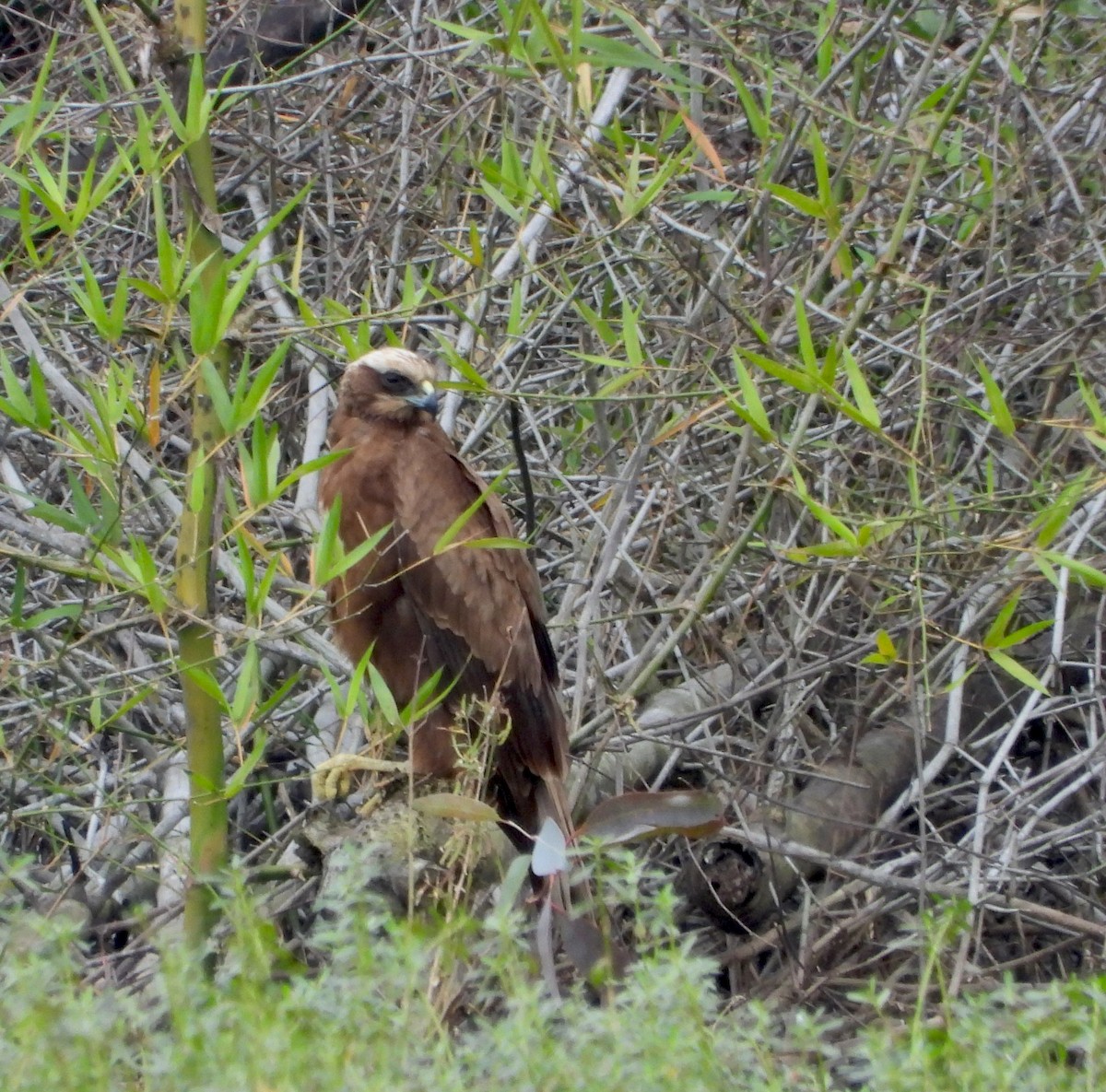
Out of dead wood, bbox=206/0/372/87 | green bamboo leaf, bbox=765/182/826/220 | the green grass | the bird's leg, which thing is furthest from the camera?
dead wood, bbox=206/0/372/87

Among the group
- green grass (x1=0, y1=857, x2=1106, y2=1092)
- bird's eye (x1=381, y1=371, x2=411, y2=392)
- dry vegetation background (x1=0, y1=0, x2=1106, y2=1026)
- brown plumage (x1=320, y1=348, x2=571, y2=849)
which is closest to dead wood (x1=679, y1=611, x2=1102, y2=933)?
dry vegetation background (x1=0, y1=0, x2=1106, y2=1026)

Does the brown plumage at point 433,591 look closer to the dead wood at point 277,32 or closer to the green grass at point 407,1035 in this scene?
the dead wood at point 277,32

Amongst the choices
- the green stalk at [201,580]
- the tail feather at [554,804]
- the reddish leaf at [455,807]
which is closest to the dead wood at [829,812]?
the tail feather at [554,804]

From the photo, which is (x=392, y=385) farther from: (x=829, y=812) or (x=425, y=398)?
(x=829, y=812)

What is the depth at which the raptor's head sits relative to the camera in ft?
14.7

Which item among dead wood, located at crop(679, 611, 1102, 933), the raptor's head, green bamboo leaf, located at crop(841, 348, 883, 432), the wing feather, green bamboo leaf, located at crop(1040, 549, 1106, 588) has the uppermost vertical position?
green bamboo leaf, located at crop(841, 348, 883, 432)

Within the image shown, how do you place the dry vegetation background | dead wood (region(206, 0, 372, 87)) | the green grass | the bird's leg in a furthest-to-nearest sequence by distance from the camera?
dead wood (region(206, 0, 372, 87)) < the bird's leg < the dry vegetation background < the green grass

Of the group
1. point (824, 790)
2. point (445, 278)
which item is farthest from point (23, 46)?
point (824, 790)

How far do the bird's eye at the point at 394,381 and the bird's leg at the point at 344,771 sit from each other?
1.07m

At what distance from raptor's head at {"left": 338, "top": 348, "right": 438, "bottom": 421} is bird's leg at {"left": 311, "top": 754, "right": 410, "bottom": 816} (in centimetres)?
102

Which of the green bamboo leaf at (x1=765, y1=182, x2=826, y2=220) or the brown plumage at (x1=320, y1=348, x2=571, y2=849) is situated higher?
the green bamboo leaf at (x1=765, y1=182, x2=826, y2=220)

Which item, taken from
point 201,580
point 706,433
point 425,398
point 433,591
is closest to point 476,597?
point 433,591

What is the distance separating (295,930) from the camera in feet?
14.6

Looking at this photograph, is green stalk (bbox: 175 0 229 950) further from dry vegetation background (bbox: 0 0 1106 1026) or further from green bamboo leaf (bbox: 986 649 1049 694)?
green bamboo leaf (bbox: 986 649 1049 694)
